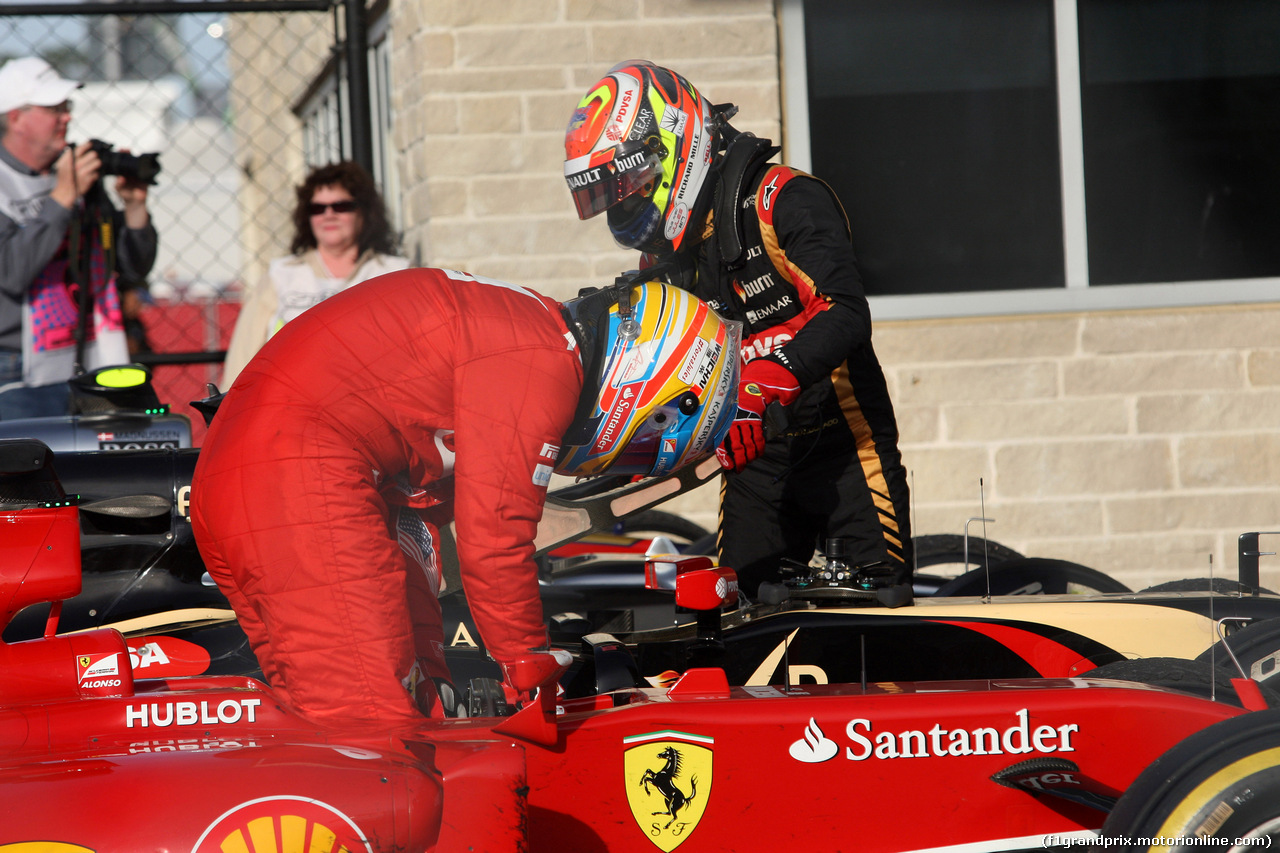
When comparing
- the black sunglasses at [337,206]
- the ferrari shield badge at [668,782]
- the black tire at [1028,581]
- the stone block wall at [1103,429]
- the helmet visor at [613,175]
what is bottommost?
the ferrari shield badge at [668,782]

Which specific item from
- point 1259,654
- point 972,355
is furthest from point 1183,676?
point 972,355

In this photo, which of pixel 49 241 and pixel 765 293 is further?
pixel 49 241

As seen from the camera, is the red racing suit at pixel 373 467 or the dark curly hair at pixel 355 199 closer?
the red racing suit at pixel 373 467

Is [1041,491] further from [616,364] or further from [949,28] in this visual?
[616,364]

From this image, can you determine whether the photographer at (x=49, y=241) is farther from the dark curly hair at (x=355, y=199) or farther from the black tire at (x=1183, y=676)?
the black tire at (x=1183, y=676)

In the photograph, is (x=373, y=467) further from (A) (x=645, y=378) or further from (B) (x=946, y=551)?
(B) (x=946, y=551)

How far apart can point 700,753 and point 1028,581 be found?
70.8 inches

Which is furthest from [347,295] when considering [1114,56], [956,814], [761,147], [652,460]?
[1114,56]

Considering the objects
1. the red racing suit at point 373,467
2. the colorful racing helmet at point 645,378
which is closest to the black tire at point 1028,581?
the colorful racing helmet at point 645,378

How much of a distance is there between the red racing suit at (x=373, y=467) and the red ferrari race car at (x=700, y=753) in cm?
14

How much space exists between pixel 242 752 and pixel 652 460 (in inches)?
41.6

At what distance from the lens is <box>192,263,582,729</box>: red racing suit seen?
2150mm

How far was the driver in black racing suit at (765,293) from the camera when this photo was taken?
9.60 ft

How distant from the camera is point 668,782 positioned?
2109mm
